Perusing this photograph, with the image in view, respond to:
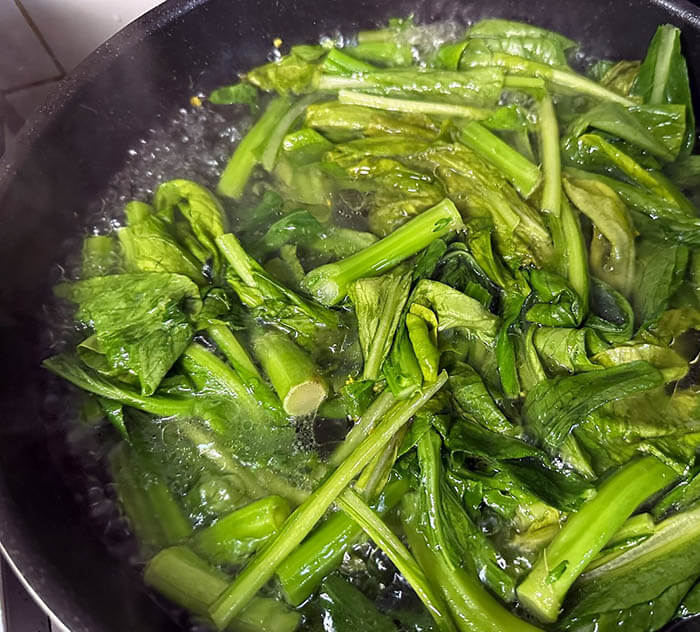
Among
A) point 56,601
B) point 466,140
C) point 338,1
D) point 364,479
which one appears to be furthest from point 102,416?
point 338,1

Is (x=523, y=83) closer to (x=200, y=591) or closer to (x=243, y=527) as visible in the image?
(x=243, y=527)

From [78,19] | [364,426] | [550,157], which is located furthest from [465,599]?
[78,19]

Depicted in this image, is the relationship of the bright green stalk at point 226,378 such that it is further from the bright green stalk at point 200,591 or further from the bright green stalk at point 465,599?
the bright green stalk at point 465,599

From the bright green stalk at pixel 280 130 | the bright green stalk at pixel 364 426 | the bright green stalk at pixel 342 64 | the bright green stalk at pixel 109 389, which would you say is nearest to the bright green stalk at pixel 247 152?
the bright green stalk at pixel 280 130

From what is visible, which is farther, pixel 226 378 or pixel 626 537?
pixel 226 378

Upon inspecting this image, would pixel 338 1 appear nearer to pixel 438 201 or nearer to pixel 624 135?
pixel 438 201

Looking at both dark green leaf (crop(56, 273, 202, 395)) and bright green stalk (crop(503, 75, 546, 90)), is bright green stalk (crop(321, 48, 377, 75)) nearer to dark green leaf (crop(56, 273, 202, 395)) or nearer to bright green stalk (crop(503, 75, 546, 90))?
bright green stalk (crop(503, 75, 546, 90))
